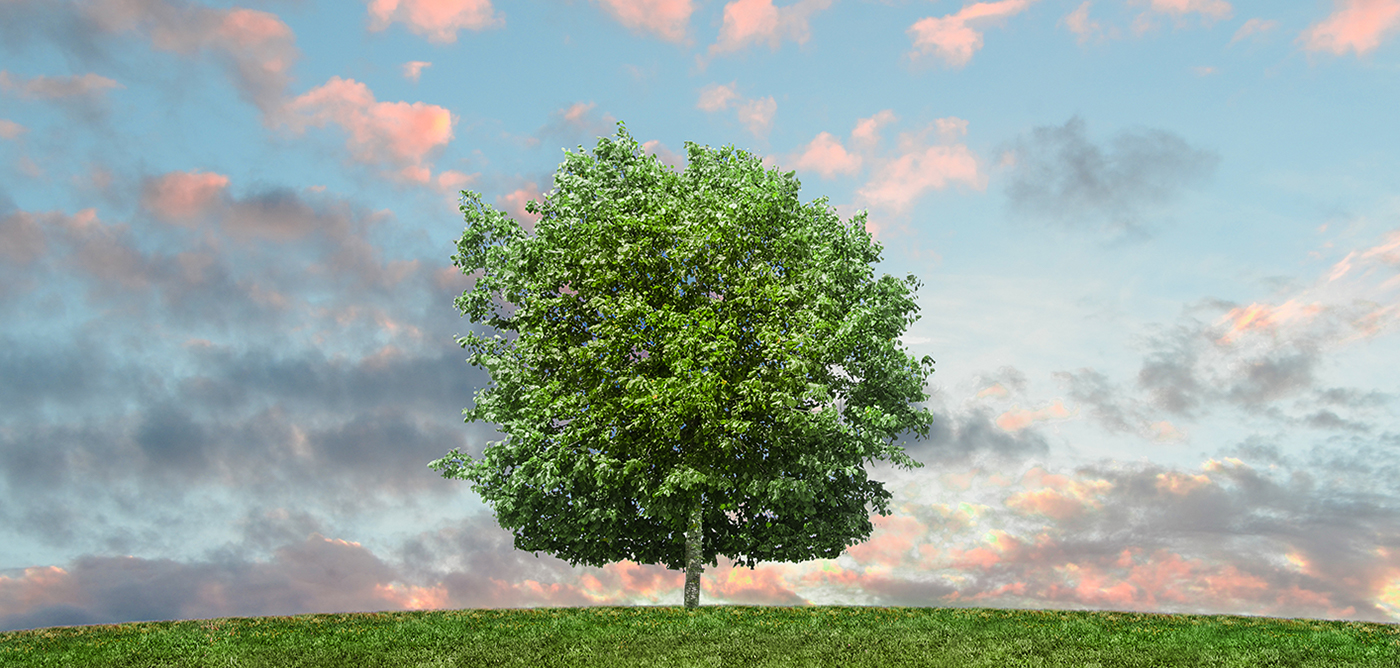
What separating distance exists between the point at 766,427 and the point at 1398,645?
53.1 ft

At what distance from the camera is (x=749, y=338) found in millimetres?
27250

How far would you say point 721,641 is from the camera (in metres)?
18.8

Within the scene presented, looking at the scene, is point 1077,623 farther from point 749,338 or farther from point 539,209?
point 539,209

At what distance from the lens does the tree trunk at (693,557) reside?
2758 cm

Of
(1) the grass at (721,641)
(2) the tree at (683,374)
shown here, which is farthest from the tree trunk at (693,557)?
(1) the grass at (721,641)

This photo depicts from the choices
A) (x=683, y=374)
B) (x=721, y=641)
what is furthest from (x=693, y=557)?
(x=721, y=641)

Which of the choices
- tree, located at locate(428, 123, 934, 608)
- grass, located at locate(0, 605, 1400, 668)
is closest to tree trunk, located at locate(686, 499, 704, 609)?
tree, located at locate(428, 123, 934, 608)

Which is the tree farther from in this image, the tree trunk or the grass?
the grass

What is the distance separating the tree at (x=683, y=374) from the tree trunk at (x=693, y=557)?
0.05 m

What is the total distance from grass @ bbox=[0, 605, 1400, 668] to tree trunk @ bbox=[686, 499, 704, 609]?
6.38ft

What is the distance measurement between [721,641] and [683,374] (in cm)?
842

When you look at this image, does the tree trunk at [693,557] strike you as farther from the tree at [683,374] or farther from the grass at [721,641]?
the grass at [721,641]

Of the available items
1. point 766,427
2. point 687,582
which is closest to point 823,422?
point 766,427

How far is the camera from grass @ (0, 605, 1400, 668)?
17.2 metres
